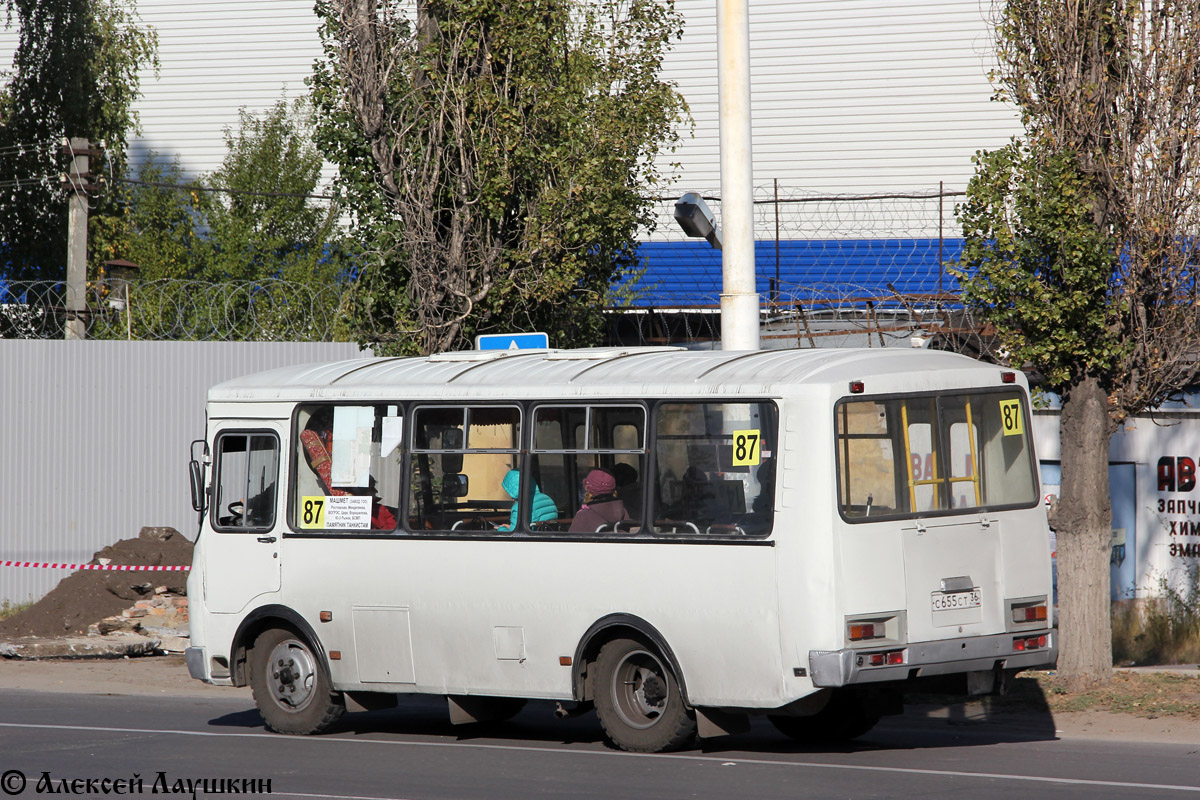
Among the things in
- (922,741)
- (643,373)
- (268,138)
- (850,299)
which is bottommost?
(922,741)

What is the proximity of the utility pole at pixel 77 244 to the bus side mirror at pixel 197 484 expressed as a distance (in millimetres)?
8461

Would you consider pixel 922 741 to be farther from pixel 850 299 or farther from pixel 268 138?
pixel 268 138

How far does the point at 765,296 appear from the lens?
24.4 meters

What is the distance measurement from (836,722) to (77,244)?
13216mm

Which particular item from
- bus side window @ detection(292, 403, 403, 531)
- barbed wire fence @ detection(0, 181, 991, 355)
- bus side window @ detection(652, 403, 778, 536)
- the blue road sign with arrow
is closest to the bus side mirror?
bus side window @ detection(292, 403, 403, 531)

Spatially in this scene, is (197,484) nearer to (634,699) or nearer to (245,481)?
(245,481)

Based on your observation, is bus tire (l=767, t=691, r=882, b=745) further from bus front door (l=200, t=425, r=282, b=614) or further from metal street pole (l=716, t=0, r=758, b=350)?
bus front door (l=200, t=425, r=282, b=614)

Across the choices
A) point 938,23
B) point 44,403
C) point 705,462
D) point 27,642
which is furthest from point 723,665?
point 938,23

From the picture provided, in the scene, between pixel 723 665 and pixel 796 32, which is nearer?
pixel 723 665

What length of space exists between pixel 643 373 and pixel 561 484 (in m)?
0.93

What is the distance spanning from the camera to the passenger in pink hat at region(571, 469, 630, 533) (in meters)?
9.83

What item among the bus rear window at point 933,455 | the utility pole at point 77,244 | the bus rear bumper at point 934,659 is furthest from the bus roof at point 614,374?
the utility pole at point 77,244

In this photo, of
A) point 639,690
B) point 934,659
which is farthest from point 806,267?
point 934,659

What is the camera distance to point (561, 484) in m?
10.1
